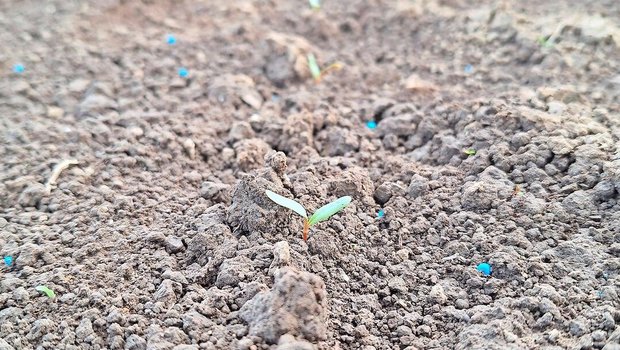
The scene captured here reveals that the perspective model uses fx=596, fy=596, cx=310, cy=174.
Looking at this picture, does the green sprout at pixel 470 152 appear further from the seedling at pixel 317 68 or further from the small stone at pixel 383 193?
the seedling at pixel 317 68

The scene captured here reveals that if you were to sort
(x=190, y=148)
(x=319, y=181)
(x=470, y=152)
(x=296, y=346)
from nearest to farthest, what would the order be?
1. (x=296, y=346)
2. (x=319, y=181)
3. (x=470, y=152)
4. (x=190, y=148)

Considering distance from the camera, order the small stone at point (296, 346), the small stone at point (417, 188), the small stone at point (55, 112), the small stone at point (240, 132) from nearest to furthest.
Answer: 1. the small stone at point (296, 346)
2. the small stone at point (417, 188)
3. the small stone at point (240, 132)
4. the small stone at point (55, 112)

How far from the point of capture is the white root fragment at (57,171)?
1.92m

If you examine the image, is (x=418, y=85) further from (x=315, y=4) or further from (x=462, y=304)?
(x=462, y=304)

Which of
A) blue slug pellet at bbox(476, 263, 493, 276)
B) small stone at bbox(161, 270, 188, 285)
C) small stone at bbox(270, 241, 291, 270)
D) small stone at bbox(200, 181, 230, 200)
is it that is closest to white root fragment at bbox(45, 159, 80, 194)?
small stone at bbox(200, 181, 230, 200)

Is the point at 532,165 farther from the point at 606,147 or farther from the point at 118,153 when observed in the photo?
the point at 118,153

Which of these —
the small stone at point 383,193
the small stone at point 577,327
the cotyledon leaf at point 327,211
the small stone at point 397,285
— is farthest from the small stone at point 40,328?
the small stone at point 577,327

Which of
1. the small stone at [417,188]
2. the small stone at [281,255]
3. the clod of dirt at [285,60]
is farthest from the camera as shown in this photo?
the clod of dirt at [285,60]

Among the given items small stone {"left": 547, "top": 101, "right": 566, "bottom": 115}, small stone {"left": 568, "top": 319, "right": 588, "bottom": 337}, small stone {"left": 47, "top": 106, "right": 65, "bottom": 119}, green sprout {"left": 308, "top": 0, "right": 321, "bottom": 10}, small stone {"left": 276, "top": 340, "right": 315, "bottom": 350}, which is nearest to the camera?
small stone {"left": 276, "top": 340, "right": 315, "bottom": 350}

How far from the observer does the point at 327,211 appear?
1.64 meters

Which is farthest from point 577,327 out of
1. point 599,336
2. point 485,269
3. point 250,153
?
point 250,153

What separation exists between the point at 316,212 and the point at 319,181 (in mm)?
201

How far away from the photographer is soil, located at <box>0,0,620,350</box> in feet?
4.91

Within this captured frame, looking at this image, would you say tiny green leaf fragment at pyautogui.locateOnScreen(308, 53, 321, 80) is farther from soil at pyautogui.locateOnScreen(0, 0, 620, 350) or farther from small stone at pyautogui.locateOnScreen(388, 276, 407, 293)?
small stone at pyautogui.locateOnScreen(388, 276, 407, 293)
